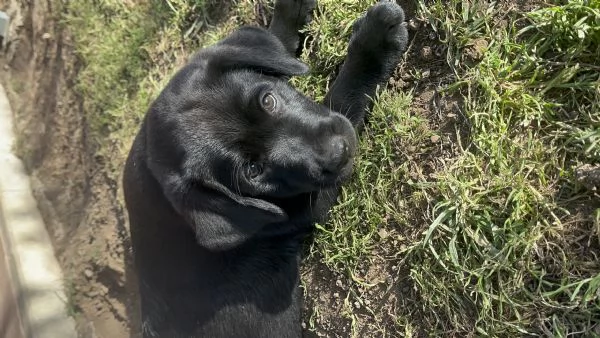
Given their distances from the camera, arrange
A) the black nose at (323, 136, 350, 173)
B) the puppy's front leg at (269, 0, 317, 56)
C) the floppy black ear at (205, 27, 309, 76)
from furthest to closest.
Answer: the puppy's front leg at (269, 0, 317, 56), the floppy black ear at (205, 27, 309, 76), the black nose at (323, 136, 350, 173)

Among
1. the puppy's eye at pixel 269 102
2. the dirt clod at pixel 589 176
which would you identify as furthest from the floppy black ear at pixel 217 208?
the dirt clod at pixel 589 176

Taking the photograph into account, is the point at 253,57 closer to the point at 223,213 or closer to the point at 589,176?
the point at 223,213

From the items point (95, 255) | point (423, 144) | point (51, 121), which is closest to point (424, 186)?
point (423, 144)

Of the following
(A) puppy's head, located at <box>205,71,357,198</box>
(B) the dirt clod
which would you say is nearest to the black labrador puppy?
(A) puppy's head, located at <box>205,71,357,198</box>

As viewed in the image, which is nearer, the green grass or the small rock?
the green grass

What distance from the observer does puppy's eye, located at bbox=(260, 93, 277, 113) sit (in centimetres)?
227

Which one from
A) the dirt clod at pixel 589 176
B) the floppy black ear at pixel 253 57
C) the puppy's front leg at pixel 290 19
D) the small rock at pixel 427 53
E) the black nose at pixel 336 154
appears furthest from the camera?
the puppy's front leg at pixel 290 19

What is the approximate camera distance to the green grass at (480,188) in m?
2.05

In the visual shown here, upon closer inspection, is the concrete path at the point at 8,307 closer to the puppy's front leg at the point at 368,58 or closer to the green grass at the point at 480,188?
the green grass at the point at 480,188

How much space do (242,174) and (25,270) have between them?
260cm

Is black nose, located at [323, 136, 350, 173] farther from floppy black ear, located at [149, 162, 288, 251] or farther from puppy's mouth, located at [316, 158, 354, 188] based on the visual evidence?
floppy black ear, located at [149, 162, 288, 251]

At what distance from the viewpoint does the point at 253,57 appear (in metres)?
2.38

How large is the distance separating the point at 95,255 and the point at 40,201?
86cm

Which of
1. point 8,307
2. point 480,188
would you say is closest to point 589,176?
point 480,188
